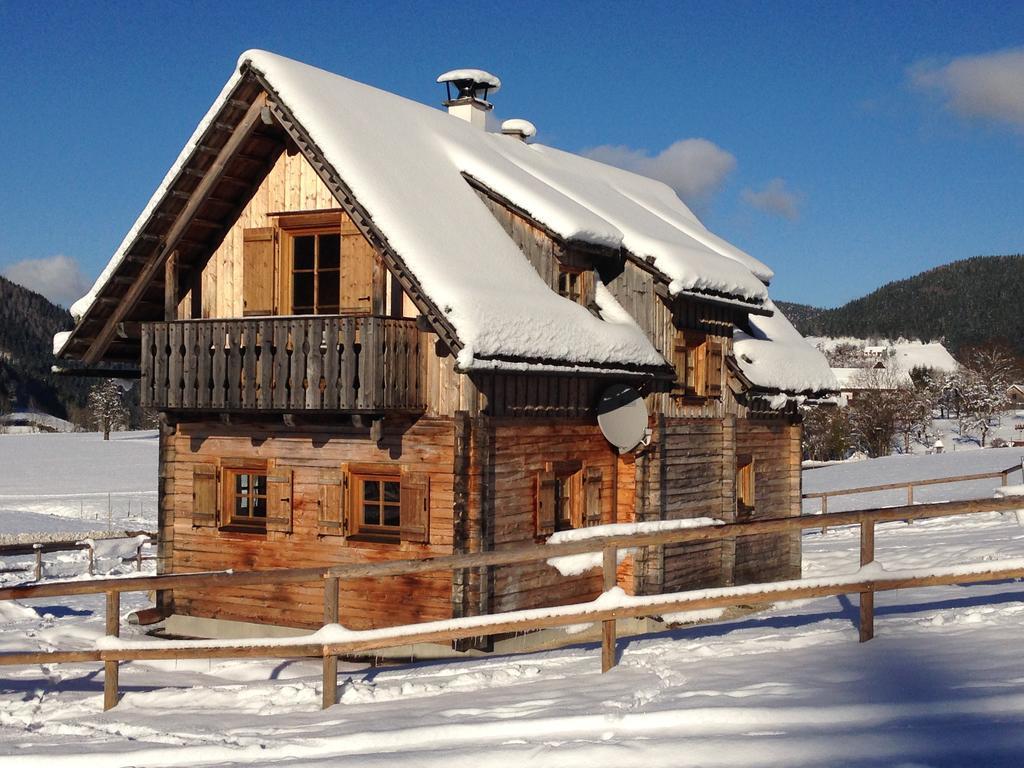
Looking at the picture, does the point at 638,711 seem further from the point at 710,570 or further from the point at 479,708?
the point at 710,570

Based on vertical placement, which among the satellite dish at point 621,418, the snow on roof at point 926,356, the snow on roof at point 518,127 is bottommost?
the satellite dish at point 621,418

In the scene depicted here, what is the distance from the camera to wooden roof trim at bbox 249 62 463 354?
13789mm

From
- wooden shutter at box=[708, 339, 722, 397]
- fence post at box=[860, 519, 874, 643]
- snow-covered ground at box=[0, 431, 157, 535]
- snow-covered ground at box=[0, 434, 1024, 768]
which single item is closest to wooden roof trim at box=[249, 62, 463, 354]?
snow-covered ground at box=[0, 434, 1024, 768]

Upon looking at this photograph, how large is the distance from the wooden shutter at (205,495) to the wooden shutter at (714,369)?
8.60 m

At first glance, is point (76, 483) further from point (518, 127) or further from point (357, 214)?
point (357, 214)

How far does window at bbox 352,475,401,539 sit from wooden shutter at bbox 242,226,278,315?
2897 millimetres

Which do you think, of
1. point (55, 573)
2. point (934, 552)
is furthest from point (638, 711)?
point (55, 573)

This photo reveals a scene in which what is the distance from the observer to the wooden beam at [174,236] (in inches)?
612

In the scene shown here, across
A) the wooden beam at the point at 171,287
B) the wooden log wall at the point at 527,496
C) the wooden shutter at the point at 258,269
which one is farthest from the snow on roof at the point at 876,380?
the wooden beam at the point at 171,287

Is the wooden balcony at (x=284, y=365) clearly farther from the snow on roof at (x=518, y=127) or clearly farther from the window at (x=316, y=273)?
the snow on roof at (x=518, y=127)

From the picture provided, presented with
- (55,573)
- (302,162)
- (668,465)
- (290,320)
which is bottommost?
(55,573)

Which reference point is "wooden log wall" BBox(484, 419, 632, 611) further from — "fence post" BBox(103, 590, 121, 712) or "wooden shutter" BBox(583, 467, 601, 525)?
"fence post" BBox(103, 590, 121, 712)

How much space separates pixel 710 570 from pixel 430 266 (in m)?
8.91

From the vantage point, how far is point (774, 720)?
23.3 ft
